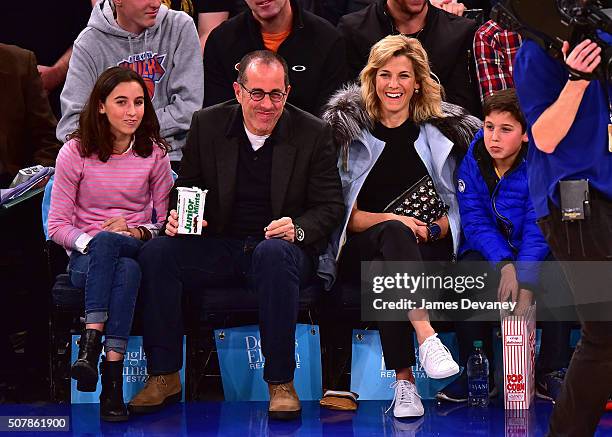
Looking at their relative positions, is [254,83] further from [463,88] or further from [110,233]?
[463,88]

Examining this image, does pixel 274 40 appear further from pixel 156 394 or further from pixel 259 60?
pixel 156 394

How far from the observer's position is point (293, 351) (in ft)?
15.1

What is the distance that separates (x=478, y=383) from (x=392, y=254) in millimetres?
661

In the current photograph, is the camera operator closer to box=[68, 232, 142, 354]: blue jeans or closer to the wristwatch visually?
the wristwatch

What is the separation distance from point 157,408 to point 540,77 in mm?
2250

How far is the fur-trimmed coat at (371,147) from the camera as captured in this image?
511 centimetres

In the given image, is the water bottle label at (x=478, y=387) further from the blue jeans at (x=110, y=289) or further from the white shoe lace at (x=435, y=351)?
the blue jeans at (x=110, y=289)

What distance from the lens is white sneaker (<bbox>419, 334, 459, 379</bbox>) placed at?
457cm

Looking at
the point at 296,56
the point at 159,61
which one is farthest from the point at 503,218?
the point at 159,61

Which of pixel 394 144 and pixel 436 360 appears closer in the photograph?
pixel 436 360

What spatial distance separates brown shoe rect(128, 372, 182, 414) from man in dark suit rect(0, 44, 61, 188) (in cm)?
131

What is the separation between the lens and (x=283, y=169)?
16.2 ft

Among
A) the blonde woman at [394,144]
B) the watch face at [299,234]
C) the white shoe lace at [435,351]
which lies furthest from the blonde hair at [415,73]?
the white shoe lace at [435,351]

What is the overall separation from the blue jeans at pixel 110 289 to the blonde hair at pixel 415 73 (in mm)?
1396
